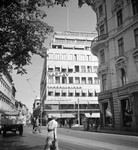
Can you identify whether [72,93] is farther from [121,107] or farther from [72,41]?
[121,107]

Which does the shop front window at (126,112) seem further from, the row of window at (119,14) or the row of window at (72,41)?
the row of window at (72,41)

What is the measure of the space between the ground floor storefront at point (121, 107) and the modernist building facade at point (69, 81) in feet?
79.7

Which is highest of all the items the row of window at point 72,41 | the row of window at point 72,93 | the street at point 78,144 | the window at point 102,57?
the row of window at point 72,41

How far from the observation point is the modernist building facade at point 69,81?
A: 53812 millimetres

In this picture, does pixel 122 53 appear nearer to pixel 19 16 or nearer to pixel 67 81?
pixel 19 16

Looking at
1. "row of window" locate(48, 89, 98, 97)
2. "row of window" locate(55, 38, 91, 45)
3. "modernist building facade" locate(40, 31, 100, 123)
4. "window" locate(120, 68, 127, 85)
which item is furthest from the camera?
"row of window" locate(55, 38, 91, 45)

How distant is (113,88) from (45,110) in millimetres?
29874

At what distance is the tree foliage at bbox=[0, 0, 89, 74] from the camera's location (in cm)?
1051

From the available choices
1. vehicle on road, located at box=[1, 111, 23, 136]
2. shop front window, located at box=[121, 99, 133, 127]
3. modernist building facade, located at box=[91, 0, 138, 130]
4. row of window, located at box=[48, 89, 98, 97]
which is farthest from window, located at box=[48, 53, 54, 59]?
vehicle on road, located at box=[1, 111, 23, 136]

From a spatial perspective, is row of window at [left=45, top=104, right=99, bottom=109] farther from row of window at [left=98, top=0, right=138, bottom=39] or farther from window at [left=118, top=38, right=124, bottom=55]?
window at [left=118, top=38, right=124, bottom=55]

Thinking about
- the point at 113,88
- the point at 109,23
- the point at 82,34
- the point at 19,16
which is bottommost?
the point at 113,88

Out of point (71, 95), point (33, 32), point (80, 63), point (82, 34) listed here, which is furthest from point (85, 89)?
point (33, 32)

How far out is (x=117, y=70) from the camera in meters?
25.7

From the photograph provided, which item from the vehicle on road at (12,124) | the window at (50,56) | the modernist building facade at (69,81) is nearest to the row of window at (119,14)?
the vehicle on road at (12,124)
